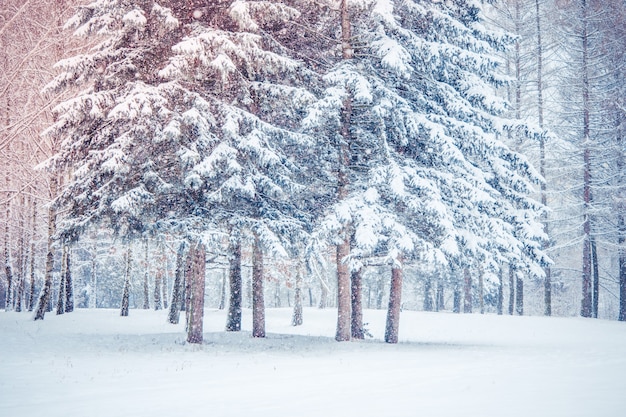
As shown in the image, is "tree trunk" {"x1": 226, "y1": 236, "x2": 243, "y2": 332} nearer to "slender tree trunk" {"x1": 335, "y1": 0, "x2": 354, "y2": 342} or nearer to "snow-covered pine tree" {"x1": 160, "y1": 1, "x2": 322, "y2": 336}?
"snow-covered pine tree" {"x1": 160, "y1": 1, "x2": 322, "y2": 336}

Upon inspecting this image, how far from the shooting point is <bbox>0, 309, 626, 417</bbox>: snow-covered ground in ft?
22.6

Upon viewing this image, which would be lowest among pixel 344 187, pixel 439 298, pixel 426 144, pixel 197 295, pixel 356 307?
pixel 439 298

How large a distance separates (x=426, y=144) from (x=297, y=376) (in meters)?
8.89

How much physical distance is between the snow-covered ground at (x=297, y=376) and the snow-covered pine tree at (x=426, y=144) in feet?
9.63

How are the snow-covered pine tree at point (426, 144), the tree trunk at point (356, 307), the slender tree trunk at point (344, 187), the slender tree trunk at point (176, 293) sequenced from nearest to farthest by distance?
the snow-covered pine tree at point (426, 144) → the slender tree trunk at point (344, 187) → the tree trunk at point (356, 307) → the slender tree trunk at point (176, 293)

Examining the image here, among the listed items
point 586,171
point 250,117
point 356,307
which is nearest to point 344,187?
point 250,117

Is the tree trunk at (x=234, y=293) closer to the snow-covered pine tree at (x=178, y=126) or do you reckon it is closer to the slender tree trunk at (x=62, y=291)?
the snow-covered pine tree at (x=178, y=126)

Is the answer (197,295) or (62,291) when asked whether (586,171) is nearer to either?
(197,295)

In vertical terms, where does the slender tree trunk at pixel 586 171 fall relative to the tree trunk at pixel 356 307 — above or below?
above

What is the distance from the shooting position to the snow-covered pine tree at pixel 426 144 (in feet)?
45.1

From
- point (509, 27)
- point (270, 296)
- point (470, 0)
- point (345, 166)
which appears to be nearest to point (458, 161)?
point (345, 166)

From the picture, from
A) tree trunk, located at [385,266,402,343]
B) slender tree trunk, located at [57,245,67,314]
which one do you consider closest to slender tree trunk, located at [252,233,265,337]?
tree trunk, located at [385,266,402,343]

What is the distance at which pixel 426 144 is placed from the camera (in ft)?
50.6

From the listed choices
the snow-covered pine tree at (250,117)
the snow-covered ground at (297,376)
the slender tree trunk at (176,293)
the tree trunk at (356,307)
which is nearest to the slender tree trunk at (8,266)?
the slender tree trunk at (176,293)
